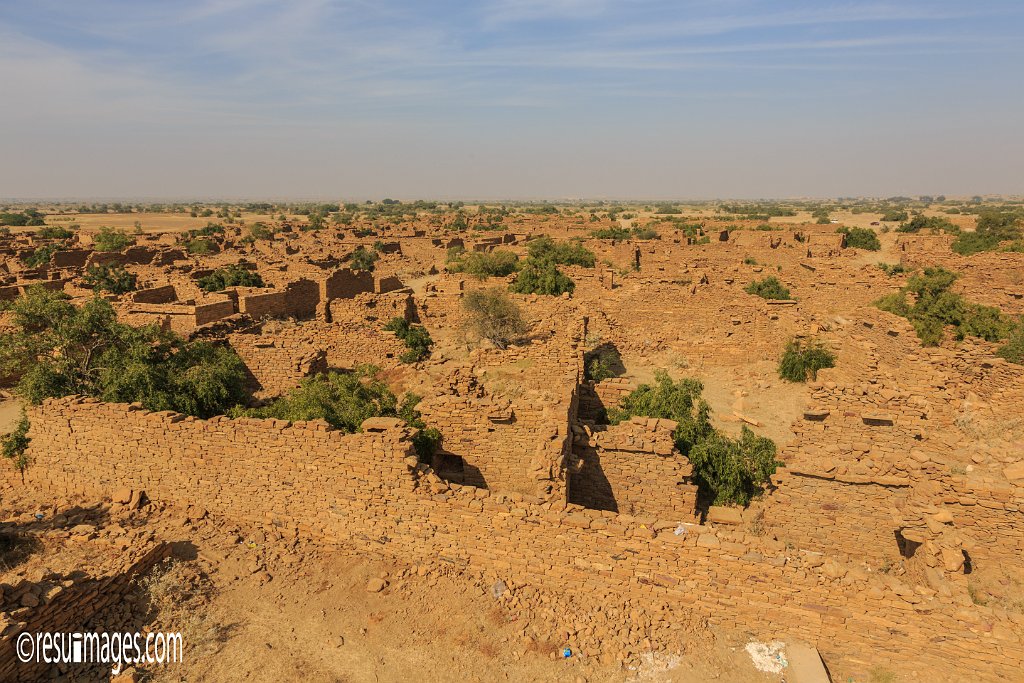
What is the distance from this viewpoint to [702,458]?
973cm

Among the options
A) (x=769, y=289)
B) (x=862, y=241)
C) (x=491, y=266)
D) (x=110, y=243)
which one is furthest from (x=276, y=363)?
(x=862, y=241)

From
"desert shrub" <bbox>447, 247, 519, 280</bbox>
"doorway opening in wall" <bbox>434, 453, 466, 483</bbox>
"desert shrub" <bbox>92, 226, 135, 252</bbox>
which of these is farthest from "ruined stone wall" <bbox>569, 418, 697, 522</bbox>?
"desert shrub" <bbox>92, 226, 135, 252</bbox>

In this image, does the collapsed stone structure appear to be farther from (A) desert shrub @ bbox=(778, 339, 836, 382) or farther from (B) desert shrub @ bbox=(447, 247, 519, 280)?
(B) desert shrub @ bbox=(447, 247, 519, 280)

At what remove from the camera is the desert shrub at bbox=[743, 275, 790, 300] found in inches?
926

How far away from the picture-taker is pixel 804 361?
50.6 feet

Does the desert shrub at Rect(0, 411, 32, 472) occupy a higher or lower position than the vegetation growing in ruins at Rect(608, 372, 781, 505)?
higher

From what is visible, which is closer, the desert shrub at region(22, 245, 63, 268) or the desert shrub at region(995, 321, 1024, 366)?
the desert shrub at region(995, 321, 1024, 366)

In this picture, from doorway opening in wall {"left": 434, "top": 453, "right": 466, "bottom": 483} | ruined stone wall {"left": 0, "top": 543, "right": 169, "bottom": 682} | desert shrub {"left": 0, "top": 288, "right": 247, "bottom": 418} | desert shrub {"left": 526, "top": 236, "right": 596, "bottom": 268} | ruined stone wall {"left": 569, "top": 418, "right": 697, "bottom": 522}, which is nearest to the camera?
ruined stone wall {"left": 0, "top": 543, "right": 169, "bottom": 682}

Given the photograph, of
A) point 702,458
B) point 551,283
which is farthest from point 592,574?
point 551,283

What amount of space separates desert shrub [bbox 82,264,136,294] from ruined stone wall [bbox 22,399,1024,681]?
1967 cm

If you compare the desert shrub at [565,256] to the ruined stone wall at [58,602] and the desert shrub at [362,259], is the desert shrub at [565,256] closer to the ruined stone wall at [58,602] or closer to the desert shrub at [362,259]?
the desert shrub at [362,259]

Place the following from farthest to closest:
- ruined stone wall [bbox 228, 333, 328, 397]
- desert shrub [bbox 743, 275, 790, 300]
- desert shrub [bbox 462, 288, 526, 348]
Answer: desert shrub [bbox 743, 275, 790, 300]
desert shrub [bbox 462, 288, 526, 348]
ruined stone wall [bbox 228, 333, 328, 397]

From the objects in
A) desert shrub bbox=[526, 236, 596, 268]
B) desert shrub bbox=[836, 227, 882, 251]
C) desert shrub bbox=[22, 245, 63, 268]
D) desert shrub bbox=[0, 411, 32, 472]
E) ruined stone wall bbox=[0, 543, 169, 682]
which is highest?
desert shrub bbox=[836, 227, 882, 251]

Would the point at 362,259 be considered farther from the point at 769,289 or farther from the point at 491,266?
the point at 769,289
